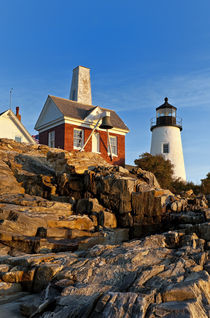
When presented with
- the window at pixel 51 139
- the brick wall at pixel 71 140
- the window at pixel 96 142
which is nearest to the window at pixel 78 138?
the brick wall at pixel 71 140

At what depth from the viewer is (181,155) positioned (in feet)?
110

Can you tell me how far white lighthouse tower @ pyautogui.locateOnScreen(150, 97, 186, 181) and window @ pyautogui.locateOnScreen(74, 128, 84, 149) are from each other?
8676 millimetres

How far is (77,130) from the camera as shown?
29.8 meters

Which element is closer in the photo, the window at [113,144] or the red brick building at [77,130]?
the red brick building at [77,130]

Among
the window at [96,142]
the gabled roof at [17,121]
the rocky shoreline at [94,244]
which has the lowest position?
the rocky shoreline at [94,244]

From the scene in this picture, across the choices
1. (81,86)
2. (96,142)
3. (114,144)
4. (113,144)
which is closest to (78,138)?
(96,142)

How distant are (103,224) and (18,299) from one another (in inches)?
333

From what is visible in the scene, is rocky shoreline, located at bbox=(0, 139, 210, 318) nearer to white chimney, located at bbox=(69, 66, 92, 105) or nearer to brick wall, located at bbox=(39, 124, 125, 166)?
brick wall, located at bbox=(39, 124, 125, 166)

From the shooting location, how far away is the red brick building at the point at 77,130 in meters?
29.2

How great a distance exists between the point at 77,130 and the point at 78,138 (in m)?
0.77

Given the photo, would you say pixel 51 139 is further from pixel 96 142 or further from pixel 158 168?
pixel 158 168

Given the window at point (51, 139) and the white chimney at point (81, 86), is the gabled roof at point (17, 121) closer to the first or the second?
the window at point (51, 139)

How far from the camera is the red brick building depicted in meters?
29.2

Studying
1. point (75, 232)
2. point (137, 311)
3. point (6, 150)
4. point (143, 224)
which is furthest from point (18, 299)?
point (6, 150)
